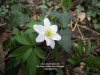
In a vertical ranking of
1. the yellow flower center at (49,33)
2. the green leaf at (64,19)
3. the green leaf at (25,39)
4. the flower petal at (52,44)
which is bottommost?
the flower petal at (52,44)

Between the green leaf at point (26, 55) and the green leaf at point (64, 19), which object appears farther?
the green leaf at point (64, 19)

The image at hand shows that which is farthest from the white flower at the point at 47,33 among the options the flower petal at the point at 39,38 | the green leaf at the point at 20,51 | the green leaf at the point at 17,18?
the green leaf at the point at 17,18

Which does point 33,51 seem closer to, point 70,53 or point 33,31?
point 33,31

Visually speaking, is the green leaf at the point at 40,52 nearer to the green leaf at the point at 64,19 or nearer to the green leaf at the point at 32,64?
the green leaf at the point at 32,64

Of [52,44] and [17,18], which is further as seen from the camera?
[17,18]

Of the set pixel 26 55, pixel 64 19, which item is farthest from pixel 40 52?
pixel 64 19

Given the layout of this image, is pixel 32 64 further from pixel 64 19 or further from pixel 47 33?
pixel 64 19

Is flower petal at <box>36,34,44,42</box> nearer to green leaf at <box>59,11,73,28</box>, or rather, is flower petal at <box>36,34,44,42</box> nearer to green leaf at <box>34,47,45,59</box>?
green leaf at <box>34,47,45,59</box>

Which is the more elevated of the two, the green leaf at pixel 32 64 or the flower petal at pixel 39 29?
the flower petal at pixel 39 29
